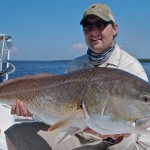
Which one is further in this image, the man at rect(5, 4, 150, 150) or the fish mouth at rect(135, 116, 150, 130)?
the man at rect(5, 4, 150, 150)

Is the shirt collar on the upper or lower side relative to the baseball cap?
lower

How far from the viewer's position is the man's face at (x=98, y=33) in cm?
432

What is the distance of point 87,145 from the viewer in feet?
14.5

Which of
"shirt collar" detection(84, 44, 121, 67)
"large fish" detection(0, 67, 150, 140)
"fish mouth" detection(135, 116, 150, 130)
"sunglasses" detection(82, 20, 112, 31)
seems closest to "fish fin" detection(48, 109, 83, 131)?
"large fish" detection(0, 67, 150, 140)

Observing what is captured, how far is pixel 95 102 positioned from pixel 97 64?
1.18 meters

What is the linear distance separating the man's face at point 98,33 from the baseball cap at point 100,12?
47mm

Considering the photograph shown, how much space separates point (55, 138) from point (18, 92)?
837mm

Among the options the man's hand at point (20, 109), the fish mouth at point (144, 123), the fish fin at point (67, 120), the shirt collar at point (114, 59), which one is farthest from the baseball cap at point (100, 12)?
the fish mouth at point (144, 123)

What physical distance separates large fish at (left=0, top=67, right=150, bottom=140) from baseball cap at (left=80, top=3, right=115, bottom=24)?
89 centimetres

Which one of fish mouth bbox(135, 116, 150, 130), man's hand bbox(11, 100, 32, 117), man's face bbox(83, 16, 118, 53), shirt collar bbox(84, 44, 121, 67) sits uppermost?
man's face bbox(83, 16, 118, 53)

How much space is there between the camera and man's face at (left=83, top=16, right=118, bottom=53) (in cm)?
432

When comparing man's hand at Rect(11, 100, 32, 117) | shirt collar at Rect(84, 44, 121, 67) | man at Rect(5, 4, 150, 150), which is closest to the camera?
man's hand at Rect(11, 100, 32, 117)

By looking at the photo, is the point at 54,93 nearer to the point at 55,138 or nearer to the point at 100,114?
the point at 100,114

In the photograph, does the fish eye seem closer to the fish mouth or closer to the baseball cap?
the fish mouth
